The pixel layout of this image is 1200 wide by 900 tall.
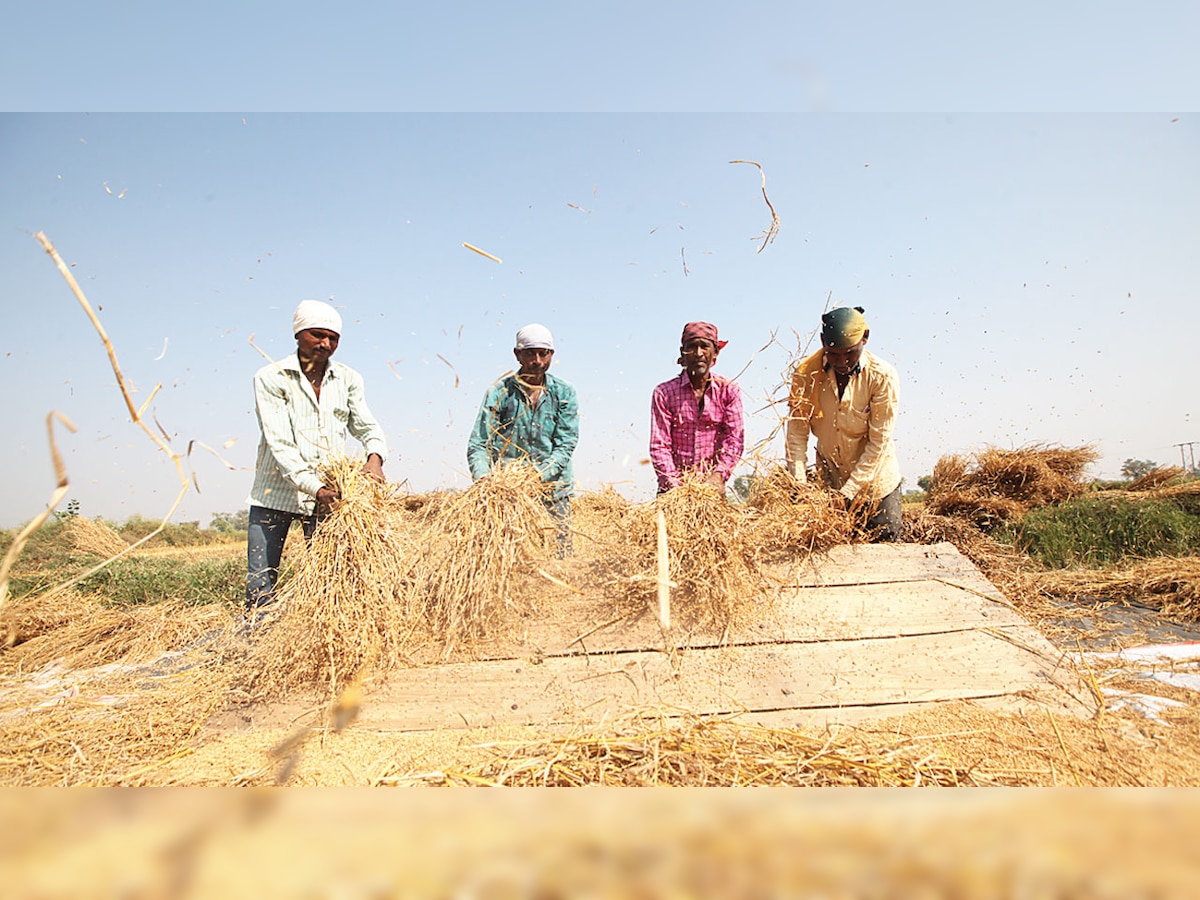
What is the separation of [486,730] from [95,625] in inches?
164

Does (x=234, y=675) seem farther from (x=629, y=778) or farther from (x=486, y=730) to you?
(x=629, y=778)

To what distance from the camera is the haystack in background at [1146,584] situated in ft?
14.4

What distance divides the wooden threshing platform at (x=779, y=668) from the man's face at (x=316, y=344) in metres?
1.94

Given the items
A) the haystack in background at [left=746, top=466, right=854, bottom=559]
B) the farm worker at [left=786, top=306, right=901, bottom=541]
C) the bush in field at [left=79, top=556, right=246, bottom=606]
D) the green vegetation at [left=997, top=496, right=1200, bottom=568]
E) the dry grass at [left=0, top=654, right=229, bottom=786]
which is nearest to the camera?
the dry grass at [left=0, top=654, right=229, bottom=786]

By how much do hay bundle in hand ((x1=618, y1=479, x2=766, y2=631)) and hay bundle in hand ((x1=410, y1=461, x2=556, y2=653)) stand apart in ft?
1.59

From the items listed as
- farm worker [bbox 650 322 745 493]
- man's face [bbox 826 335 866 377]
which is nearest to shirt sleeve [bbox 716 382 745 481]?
farm worker [bbox 650 322 745 493]

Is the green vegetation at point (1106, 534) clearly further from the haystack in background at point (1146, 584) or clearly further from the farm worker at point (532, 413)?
the farm worker at point (532, 413)

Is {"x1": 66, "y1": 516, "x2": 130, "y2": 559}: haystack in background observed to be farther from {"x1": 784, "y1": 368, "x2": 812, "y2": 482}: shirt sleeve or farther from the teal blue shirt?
{"x1": 784, "y1": 368, "x2": 812, "y2": 482}: shirt sleeve

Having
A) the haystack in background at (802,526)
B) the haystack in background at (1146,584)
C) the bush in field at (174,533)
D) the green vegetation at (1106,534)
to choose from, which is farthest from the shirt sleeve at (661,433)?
the bush in field at (174,533)

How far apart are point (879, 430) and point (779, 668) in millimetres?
1883

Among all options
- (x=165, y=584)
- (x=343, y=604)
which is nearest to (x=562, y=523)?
(x=343, y=604)

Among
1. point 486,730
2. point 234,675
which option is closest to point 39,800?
point 486,730

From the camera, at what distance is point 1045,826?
36 centimetres

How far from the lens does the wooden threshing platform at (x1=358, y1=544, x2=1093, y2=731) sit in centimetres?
238
